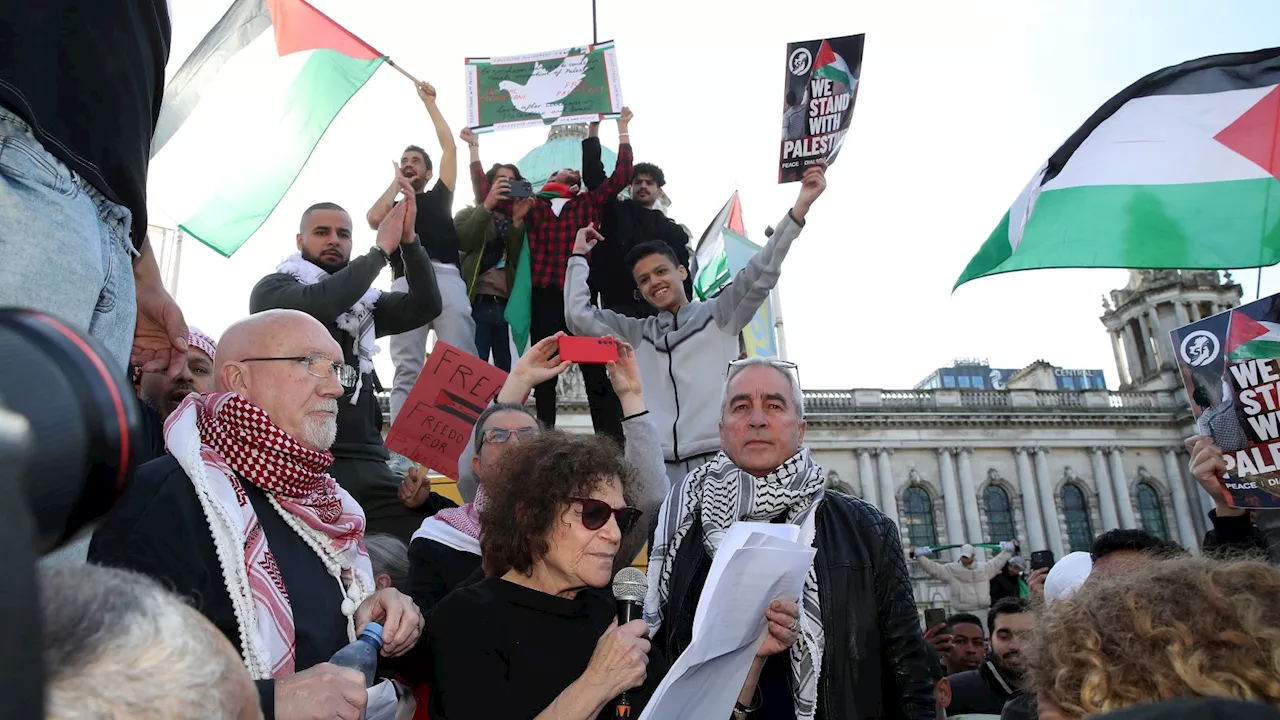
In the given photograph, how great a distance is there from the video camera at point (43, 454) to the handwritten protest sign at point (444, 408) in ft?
13.7

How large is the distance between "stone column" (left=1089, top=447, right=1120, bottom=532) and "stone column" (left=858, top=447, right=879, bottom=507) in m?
9.66

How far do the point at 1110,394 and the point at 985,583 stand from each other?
117 feet

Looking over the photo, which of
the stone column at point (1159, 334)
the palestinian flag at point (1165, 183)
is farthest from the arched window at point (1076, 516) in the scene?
the palestinian flag at point (1165, 183)

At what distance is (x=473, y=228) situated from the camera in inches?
252

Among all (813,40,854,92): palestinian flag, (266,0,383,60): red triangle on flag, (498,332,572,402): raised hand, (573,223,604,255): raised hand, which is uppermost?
(266,0,383,60): red triangle on flag

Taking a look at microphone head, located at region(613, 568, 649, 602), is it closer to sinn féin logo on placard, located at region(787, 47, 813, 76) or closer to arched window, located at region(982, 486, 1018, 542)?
sinn féin logo on placard, located at region(787, 47, 813, 76)

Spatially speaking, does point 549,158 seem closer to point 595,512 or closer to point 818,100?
point 818,100

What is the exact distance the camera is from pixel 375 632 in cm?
205

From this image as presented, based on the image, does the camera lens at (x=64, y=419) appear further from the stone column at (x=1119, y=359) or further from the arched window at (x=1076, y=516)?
the stone column at (x=1119, y=359)

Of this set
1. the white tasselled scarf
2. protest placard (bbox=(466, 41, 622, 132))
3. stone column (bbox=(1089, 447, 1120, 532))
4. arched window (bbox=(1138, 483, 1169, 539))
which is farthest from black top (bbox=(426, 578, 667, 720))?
arched window (bbox=(1138, 483, 1169, 539))

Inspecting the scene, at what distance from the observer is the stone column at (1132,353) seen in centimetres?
4491

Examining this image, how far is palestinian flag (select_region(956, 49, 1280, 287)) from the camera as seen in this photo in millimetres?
4676

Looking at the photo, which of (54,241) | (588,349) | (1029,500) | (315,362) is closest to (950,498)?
(1029,500)

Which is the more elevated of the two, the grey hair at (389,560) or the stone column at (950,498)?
the stone column at (950,498)
